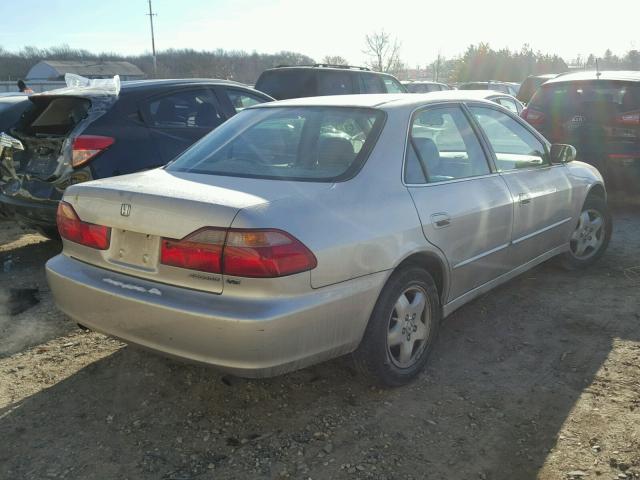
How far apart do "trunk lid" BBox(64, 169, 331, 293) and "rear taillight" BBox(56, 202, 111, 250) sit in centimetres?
3

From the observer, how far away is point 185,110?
5.73 metres

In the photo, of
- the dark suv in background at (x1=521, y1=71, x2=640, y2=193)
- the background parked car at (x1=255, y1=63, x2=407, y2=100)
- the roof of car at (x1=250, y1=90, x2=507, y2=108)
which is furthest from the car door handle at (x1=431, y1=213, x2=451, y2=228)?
the background parked car at (x1=255, y1=63, x2=407, y2=100)

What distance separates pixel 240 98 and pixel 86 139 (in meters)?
2.02

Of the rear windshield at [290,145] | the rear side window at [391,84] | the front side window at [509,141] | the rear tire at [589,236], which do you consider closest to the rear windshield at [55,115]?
the rear windshield at [290,145]

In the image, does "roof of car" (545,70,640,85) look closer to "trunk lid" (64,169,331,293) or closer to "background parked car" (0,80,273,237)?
"background parked car" (0,80,273,237)

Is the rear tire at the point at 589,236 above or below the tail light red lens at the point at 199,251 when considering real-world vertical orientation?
below

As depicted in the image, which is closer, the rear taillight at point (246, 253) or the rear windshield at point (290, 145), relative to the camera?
the rear taillight at point (246, 253)

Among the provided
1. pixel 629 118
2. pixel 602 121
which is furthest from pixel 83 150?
pixel 629 118

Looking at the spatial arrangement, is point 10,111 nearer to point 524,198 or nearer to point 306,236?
point 306,236

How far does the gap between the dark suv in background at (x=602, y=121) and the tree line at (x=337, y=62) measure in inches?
875

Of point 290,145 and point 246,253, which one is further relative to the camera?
point 290,145

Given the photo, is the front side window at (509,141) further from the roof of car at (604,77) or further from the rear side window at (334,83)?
the rear side window at (334,83)

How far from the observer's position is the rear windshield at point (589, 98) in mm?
7105

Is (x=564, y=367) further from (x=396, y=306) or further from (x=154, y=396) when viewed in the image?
(x=154, y=396)
